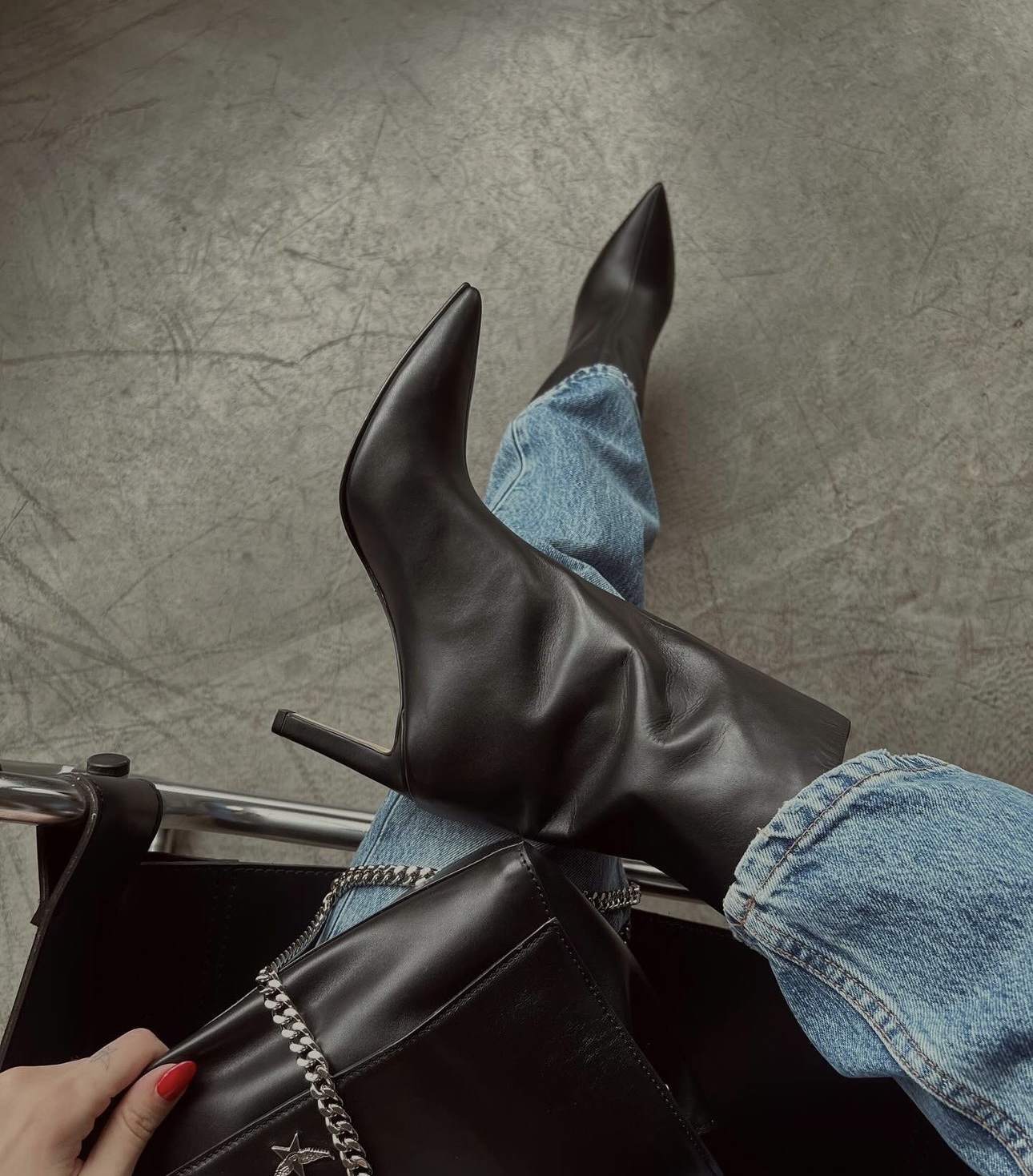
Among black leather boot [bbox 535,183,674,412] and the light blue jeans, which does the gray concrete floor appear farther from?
the light blue jeans

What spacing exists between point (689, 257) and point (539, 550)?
57cm

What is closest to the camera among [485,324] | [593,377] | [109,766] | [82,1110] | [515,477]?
[82,1110]

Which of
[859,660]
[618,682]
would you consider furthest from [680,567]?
[618,682]

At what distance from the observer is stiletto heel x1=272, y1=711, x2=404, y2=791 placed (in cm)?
62

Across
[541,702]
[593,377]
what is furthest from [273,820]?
[593,377]

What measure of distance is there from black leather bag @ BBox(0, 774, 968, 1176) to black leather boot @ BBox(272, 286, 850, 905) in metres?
0.09

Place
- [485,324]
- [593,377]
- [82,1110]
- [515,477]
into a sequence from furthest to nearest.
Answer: [485,324] → [593,377] → [515,477] → [82,1110]

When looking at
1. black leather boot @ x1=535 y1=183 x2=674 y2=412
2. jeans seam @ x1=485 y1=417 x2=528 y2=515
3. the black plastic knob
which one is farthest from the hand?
black leather boot @ x1=535 y1=183 x2=674 y2=412

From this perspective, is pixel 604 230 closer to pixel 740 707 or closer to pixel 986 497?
pixel 986 497

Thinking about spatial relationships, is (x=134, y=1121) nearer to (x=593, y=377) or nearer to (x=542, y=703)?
(x=542, y=703)

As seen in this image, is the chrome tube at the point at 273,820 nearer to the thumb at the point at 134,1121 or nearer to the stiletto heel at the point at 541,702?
the stiletto heel at the point at 541,702

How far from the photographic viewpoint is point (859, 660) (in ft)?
3.13

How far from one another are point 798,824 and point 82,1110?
0.37 meters

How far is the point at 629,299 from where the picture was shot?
0.93 m
